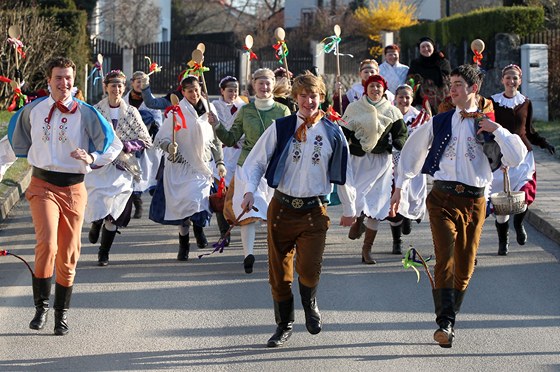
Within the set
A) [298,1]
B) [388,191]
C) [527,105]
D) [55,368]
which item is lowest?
[55,368]

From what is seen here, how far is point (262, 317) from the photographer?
894 cm

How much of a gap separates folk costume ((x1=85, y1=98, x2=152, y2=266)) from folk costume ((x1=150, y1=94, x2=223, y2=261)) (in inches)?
9.6

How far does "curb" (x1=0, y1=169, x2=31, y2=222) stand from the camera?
14.3 metres

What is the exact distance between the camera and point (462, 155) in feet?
26.6

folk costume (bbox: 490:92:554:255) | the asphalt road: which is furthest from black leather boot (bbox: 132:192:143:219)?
folk costume (bbox: 490:92:554:255)

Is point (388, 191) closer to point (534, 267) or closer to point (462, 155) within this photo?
point (534, 267)

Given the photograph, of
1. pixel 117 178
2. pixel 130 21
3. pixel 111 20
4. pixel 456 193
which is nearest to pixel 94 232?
pixel 117 178

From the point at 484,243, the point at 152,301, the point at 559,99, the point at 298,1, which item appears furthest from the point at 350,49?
the point at 152,301

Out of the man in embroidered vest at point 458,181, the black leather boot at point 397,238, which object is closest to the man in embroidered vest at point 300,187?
the man in embroidered vest at point 458,181

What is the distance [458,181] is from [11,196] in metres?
8.59

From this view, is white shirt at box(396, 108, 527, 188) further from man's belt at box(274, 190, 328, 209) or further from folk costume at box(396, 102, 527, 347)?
man's belt at box(274, 190, 328, 209)

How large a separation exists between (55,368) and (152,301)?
7.18 ft

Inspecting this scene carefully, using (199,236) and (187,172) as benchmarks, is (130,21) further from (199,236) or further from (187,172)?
(187,172)

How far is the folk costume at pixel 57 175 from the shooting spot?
8.34m
